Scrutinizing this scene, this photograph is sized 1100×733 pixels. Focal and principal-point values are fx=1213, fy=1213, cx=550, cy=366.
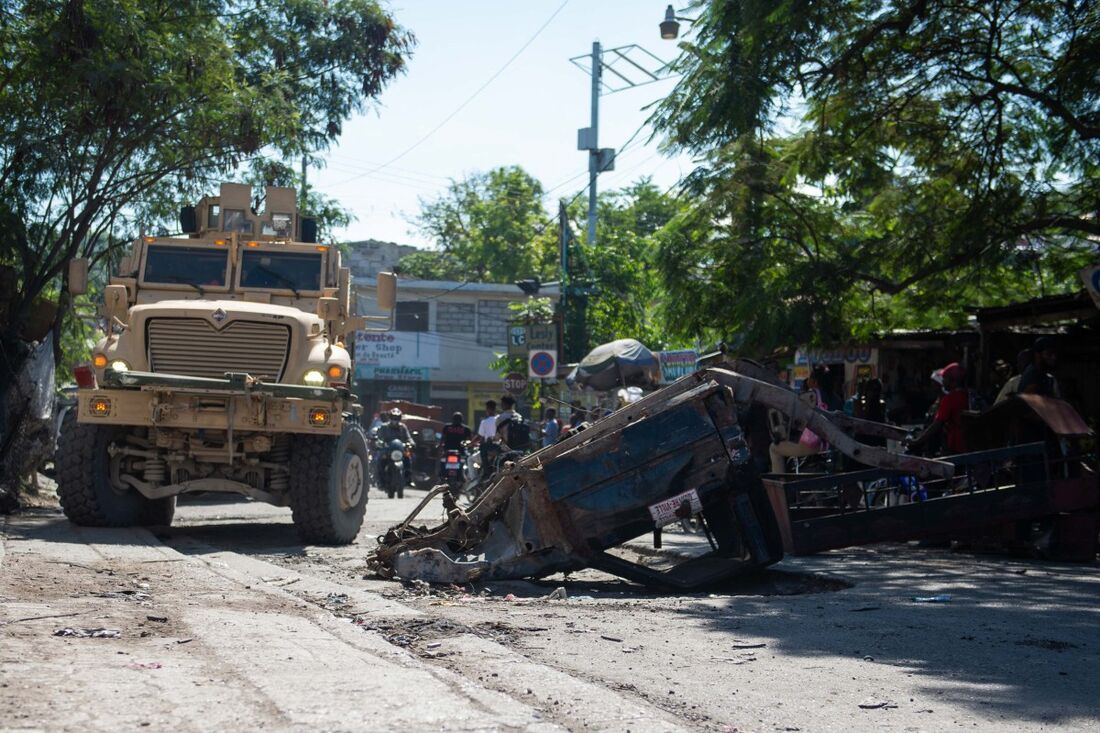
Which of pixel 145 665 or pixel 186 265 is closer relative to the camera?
pixel 145 665

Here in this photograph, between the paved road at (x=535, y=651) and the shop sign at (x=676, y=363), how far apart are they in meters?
14.6

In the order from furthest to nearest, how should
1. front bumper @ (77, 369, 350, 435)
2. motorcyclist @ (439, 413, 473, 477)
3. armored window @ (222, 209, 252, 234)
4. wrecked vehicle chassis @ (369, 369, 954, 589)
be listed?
motorcyclist @ (439, 413, 473, 477), armored window @ (222, 209, 252, 234), front bumper @ (77, 369, 350, 435), wrecked vehicle chassis @ (369, 369, 954, 589)

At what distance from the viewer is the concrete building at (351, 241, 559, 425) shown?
43938mm

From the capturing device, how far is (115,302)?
12.2 metres

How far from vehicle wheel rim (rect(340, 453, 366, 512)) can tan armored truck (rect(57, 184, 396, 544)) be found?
2 cm

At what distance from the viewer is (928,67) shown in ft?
44.1

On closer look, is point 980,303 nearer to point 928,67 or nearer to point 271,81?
point 928,67

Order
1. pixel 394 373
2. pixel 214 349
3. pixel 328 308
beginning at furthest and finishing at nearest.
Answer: pixel 394 373 < pixel 328 308 < pixel 214 349

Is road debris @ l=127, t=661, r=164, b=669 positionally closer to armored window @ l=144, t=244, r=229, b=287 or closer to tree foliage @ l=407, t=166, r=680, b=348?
armored window @ l=144, t=244, r=229, b=287

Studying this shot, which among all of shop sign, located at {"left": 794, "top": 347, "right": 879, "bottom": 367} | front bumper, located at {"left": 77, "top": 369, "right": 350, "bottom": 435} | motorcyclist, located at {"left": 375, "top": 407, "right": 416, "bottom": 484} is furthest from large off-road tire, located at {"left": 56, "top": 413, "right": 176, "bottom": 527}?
motorcyclist, located at {"left": 375, "top": 407, "right": 416, "bottom": 484}

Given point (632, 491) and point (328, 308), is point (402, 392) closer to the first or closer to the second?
point (328, 308)

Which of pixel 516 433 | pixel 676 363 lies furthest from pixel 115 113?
pixel 676 363

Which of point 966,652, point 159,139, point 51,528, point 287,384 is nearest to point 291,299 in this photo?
point 287,384

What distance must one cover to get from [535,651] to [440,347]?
128 feet
